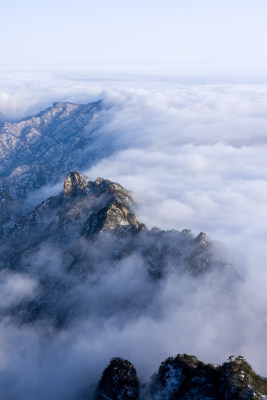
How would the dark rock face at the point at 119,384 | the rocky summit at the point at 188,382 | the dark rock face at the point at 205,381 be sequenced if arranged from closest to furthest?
the dark rock face at the point at 205,381, the rocky summit at the point at 188,382, the dark rock face at the point at 119,384

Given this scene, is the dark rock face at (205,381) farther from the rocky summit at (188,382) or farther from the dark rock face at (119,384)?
the dark rock face at (119,384)

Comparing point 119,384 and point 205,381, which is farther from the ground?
point 205,381

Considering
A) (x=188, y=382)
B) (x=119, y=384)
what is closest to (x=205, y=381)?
(x=188, y=382)

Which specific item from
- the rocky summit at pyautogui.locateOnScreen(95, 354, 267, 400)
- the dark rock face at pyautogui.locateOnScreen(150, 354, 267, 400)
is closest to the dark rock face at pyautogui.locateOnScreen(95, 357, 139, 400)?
the rocky summit at pyautogui.locateOnScreen(95, 354, 267, 400)

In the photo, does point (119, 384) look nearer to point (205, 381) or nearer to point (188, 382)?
point (188, 382)

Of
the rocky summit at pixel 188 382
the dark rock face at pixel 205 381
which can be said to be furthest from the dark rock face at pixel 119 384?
the dark rock face at pixel 205 381

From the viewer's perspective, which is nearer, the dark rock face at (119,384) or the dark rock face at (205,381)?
the dark rock face at (205,381)
